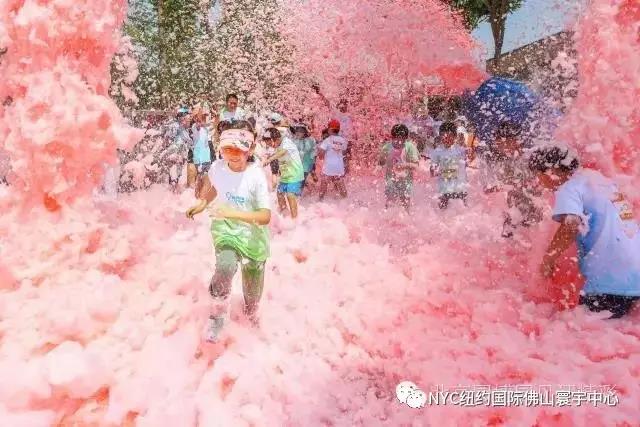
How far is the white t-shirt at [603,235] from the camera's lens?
3242 millimetres

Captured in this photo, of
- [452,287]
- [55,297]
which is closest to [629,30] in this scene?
[452,287]

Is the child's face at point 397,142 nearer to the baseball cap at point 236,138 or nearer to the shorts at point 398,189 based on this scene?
the shorts at point 398,189

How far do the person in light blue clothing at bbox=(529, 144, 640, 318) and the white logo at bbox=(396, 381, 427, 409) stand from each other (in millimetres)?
1027

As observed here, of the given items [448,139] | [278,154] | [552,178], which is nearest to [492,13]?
[448,139]

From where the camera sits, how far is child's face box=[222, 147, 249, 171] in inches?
140

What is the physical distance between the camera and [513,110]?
A: 6992 mm

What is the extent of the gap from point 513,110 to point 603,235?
4.00 metres

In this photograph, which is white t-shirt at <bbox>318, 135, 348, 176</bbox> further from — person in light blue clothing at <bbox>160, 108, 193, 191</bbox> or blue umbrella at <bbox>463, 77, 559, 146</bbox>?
person in light blue clothing at <bbox>160, 108, 193, 191</bbox>

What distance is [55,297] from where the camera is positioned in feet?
12.5

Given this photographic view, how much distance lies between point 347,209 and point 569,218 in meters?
4.81

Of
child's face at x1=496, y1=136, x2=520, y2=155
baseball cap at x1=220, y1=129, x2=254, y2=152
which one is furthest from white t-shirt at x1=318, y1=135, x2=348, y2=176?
baseball cap at x1=220, y1=129, x2=254, y2=152

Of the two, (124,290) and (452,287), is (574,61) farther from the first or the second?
(124,290)

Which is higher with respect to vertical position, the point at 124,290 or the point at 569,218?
the point at 569,218

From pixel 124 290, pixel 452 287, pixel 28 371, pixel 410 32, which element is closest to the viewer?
pixel 28 371
